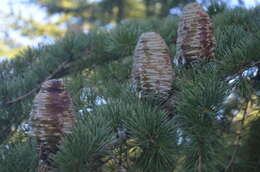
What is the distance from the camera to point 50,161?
0.47 meters

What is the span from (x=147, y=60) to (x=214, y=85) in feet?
0.40

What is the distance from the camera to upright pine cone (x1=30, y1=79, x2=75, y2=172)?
482mm

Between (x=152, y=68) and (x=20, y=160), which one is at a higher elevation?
(x=152, y=68)

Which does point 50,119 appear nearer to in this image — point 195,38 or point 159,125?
point 159,125

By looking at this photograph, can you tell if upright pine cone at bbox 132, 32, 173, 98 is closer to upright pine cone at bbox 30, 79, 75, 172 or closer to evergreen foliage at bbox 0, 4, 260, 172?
evergreen foliage at bbox 0, 4, 260, 172

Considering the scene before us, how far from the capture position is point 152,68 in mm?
567

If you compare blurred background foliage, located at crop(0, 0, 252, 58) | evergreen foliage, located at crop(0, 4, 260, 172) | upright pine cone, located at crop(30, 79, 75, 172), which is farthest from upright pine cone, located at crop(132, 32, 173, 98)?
blurred background foliage, located at crop(0, 0, 252, 58)

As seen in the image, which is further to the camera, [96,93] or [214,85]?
[96,93]

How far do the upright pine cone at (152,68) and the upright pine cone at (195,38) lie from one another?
5cm

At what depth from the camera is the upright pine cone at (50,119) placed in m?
0.48

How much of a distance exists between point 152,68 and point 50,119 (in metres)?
0.19

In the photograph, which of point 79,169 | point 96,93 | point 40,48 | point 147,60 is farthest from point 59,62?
point 79,169

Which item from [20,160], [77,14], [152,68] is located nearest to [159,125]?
[152,68]

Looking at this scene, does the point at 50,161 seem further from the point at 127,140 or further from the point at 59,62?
the point at 59,62
